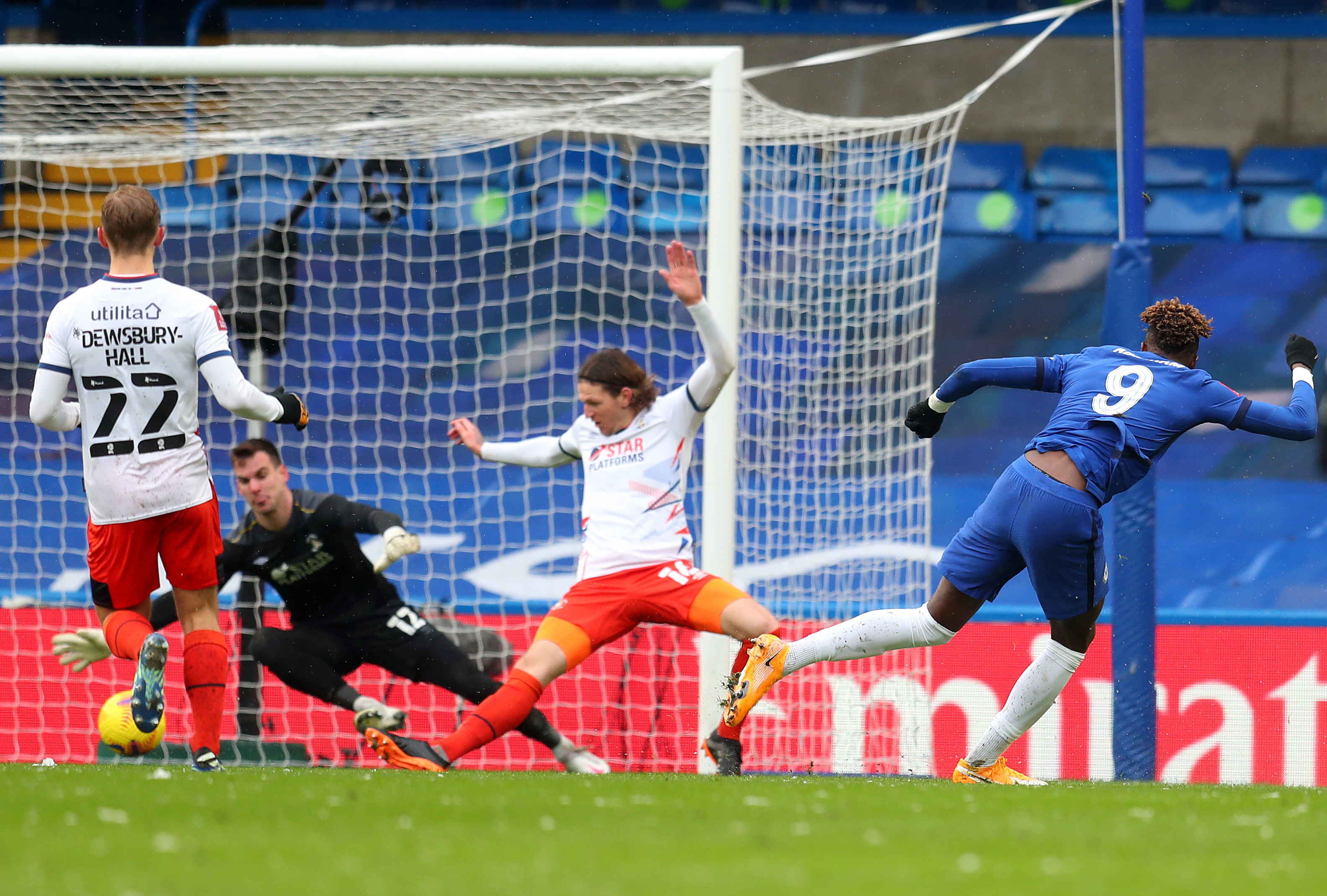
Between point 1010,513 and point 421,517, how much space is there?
17.4 ft

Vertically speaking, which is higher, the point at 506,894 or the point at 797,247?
the point at 797,247

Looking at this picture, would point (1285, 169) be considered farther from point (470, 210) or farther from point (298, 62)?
point (298, 62)

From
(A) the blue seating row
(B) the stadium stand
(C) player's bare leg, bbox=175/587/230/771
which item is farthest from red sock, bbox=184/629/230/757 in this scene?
(B) the stadium stand

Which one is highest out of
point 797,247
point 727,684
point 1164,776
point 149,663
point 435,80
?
point 435,80

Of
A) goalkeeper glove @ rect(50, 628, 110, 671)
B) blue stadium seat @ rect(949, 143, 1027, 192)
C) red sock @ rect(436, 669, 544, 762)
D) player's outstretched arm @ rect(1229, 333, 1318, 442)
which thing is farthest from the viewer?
blue stadium seat @ rect(949, 143, 1027, 192)

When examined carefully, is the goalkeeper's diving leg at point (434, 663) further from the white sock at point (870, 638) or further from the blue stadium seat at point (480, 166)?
the blue stadium seat at point (480, 166)

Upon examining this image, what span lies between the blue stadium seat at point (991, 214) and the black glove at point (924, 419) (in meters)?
6.63

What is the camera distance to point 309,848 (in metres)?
2.87

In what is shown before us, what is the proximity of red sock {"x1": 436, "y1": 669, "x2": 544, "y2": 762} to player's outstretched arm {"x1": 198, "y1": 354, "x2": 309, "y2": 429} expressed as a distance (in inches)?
48.1

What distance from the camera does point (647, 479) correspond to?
17.4ft

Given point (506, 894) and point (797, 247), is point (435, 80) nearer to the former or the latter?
point (797, 247)

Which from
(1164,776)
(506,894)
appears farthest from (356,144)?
(506,894)

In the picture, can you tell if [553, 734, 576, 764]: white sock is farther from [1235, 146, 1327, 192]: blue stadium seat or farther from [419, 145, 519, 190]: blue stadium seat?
[1235, 146, 1327, 192]: blue stadium seat

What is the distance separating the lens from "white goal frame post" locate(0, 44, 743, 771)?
572cm
